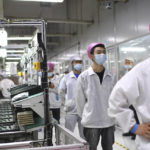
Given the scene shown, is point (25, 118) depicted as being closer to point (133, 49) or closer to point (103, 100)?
point (103, 100)

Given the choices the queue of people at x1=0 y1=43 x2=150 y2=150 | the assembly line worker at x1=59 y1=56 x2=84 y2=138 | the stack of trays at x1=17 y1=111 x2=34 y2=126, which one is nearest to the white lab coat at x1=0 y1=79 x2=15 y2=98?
the queue of people at x1=0 y1=43 x2=150 y2=150

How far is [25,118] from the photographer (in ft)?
7.46

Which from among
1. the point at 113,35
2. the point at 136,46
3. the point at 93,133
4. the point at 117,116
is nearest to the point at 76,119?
the point at 93,133

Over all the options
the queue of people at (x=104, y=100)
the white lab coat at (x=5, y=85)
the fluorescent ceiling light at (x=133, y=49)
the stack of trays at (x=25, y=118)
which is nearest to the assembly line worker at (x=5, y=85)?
the white lab coat at (x=5, y=85)

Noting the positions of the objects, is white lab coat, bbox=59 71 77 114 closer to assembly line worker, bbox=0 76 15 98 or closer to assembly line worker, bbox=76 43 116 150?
assembly line worker, bbox=76 43 116 150

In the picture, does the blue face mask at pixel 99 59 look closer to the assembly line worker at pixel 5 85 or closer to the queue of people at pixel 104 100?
the queue of people at pixel 104 100

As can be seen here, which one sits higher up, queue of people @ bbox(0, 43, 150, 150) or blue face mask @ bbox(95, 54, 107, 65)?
blue face mask @ bbox(95, 54, 107, 65)

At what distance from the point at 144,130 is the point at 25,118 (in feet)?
4.71

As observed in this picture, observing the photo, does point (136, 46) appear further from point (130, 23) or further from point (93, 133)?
point (93, 133)

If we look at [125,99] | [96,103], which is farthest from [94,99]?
[125,99]

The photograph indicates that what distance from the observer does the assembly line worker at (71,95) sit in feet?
10.2

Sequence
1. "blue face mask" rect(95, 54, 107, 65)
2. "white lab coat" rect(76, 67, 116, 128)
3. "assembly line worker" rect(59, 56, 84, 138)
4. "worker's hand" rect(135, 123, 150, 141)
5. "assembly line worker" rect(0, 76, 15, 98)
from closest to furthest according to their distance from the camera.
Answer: "worker's hand" rect(135, 123, 150, 141) < "white lab coat" rect(76, 67, 116, 128) < "blue face mask" rect(95, 54, 107, 65) < "assembly line worker" rect(59, 56, 84, 138) < "assembly line worker" rect(0, 76, 15, 98)

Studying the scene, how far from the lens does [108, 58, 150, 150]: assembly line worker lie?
1.17 metres

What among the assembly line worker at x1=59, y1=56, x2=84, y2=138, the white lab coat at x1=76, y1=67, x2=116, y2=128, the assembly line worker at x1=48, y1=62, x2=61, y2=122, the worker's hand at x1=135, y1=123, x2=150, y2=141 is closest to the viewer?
the worker's hand at x1=135, y1=123, x2=150, y2=141
